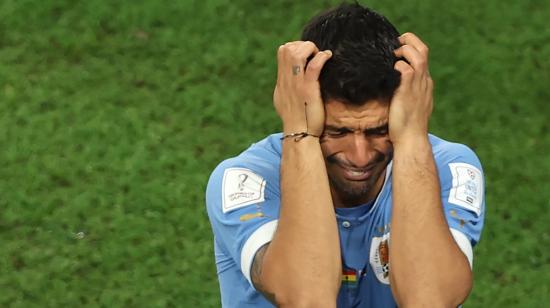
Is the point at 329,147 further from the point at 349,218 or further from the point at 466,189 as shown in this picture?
the point at 466,189

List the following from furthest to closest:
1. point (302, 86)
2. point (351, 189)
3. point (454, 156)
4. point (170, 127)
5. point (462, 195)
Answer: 1. point (170, 127)
2. point (454, 156)
3. point (462, 195)
4. point (351, 189)
5. point (302, 86)

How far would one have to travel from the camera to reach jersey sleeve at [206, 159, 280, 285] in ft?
20.0

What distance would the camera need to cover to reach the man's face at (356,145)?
5969mm

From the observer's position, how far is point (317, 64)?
19.5ft

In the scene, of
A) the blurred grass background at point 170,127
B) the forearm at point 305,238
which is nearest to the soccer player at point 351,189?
the forearm at point 305,238

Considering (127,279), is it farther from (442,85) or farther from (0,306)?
(442,85)

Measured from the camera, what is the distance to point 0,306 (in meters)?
9.57

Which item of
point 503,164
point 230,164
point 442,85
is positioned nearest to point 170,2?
point 442,85

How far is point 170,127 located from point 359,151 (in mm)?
5198

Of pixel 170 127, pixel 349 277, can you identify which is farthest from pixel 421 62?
pixel 170 127

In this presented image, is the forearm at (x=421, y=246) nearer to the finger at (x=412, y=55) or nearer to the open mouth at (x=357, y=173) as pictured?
the open mouth at (x=357, y=173)

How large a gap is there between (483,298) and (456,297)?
12.3ft

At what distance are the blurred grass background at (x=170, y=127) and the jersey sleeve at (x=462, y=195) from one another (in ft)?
11.3

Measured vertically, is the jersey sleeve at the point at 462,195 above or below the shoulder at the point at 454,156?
below
